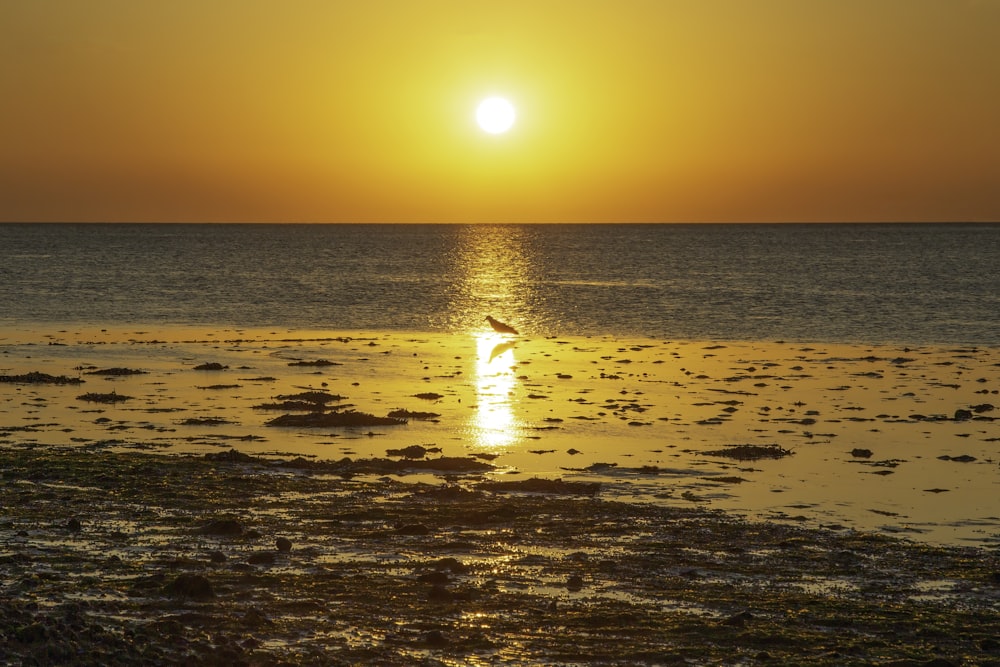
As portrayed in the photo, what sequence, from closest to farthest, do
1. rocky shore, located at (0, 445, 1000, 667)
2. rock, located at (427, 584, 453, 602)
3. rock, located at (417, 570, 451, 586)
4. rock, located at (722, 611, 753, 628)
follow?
1. rocky shore, located at (0, 445, 1000, 667)
2. rock, located at (722, 611, 753, 628)
3. rock, located at (427, 584, 453, 602)
4. rock, located at (417, 570, 451, 586)

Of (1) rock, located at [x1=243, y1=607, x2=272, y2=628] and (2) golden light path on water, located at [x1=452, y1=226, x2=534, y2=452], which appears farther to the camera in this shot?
(2) golden light path on water, located at [x1=452, y1=226, x2=534, y2=452]

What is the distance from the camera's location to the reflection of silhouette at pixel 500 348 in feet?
151

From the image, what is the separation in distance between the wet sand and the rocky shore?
0.05 meters

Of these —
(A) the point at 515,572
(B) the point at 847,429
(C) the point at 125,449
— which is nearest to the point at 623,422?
(B) the point at 847,429

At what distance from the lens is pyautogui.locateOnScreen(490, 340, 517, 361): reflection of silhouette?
4600 cm

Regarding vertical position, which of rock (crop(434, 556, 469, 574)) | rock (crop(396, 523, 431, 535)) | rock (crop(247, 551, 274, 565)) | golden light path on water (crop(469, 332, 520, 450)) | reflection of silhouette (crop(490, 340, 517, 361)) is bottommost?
rock (crop(434, 556, 469, 574))

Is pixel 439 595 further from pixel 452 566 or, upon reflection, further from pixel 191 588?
pixel 191 588

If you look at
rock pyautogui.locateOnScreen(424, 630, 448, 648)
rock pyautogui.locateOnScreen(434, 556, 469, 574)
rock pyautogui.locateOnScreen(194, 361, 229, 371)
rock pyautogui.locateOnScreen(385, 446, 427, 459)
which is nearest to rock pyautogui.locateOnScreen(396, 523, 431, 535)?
rock pyautogui.locateOnScreen(434, 556, 469, 574)

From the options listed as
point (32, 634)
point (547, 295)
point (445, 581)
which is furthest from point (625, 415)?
point (547, 295)

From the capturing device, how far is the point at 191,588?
13117 mm

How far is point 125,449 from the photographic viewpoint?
22.9 m

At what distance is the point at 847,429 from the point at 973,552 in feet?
37.1

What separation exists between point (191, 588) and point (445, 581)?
304cm

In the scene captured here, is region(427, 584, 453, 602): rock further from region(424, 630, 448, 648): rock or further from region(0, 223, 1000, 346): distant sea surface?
region(0, 223, 1000, 346): distant sea surface
